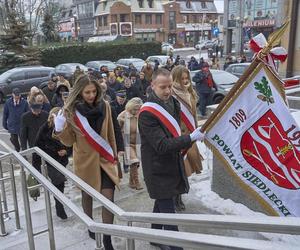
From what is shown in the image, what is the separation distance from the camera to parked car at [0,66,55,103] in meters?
17.5

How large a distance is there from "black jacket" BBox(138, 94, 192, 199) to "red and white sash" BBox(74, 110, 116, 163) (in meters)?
0.51

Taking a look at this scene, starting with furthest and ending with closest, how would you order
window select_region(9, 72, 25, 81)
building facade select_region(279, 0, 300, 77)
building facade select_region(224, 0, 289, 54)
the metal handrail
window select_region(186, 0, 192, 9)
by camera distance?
window select_region(186, 0, 192, 9) < building facade select_region(224, 0, 289, 54) < window select_region(9, 72, 25, 81) < building facade select_region(279, 0, 300, 77) < the metal handrail

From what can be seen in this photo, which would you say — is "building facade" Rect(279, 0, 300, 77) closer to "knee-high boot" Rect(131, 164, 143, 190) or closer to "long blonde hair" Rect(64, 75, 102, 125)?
"knee-high boot" Rect(131, 164, 143, 190)

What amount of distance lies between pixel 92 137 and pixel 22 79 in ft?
50.0

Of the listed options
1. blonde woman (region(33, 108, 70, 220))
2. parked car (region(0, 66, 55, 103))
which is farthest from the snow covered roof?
blonde woman (region(33, 108, 70, 220))

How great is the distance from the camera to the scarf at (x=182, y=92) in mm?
4393

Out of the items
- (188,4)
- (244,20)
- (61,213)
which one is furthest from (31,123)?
(188,4)

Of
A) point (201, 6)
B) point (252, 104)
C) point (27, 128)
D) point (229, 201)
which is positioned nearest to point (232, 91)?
point (252, 104)

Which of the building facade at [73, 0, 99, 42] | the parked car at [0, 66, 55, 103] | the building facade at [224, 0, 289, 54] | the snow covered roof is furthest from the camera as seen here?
the building facade at [73, 0, 99, 42]

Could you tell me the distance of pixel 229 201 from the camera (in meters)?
4.93

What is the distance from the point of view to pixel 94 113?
379 centimetres

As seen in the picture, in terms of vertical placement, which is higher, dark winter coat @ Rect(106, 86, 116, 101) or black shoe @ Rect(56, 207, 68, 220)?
dark winter coat @ Rect(106, 86, 116, 101)

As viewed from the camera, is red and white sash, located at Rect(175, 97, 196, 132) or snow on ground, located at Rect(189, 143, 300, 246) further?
snow on ground, located at Rect(189, 143, 300, 246)

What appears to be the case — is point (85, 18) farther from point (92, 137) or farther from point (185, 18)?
point (92, 137)
